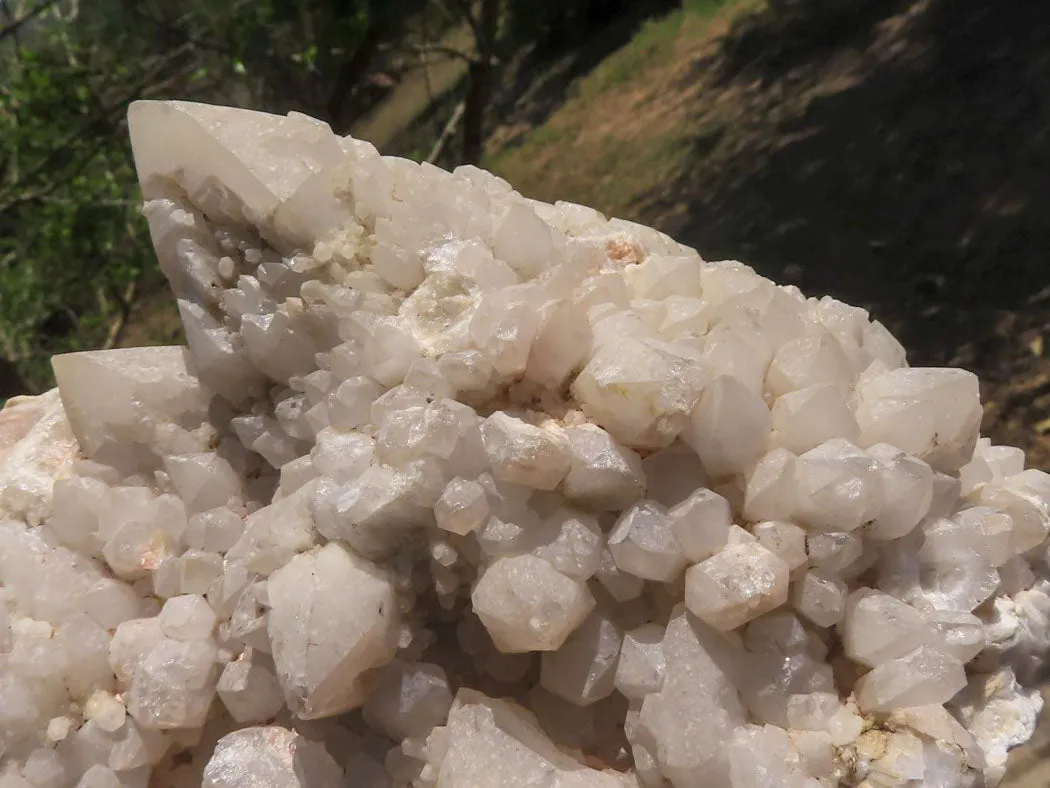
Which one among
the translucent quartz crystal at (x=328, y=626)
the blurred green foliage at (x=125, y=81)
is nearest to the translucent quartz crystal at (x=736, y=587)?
the translucent quartz crystal at (x=328, y=626)

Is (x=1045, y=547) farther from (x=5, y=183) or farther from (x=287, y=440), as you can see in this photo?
(x=5, y=183)

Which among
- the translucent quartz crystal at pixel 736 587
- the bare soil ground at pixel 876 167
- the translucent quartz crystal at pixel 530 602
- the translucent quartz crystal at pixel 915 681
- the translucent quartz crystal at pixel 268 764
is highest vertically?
the translucent quartz crystal at pixel 530 602

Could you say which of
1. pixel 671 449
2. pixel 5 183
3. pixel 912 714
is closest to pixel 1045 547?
pixel 912 714

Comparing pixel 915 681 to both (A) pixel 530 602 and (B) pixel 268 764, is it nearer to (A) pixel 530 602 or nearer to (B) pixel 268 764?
Answer: (A) pixel 530 602

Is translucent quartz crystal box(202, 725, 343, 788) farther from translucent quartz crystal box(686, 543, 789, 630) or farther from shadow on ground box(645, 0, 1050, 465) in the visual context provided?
shadow on ground box(645, 0, 1050, 465)

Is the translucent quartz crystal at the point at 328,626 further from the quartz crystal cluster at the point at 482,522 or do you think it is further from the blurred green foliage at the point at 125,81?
the blurred green foliage at the point at 125,81

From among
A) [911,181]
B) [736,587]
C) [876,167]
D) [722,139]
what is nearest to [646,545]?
[736,587]
